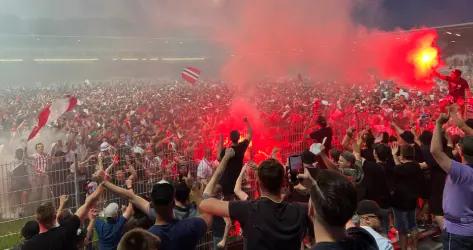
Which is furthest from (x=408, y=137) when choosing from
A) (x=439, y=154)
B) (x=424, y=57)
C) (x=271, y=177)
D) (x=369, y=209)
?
(x=424, y=57)

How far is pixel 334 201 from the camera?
1.93m

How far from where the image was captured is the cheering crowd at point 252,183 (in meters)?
2.81

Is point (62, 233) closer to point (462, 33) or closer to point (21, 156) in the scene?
point (21, 156)

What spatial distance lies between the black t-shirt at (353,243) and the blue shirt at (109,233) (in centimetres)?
235

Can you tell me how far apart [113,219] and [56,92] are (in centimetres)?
1641

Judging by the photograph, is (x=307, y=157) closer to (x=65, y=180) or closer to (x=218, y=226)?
(x=218, y=226)

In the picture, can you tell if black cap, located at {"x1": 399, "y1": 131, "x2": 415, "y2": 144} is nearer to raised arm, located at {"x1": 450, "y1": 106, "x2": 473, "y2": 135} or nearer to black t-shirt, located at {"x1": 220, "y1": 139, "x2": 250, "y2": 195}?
raised arm, located at {"x1": 450, "y1": 106, "x2": 473, "y2": 135}

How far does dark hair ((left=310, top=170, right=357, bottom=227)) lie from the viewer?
1936mm

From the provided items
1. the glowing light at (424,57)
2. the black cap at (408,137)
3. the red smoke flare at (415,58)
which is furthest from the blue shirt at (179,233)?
the glowing light at (424,57)

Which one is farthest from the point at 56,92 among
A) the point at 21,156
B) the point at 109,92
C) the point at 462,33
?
the point at 462,33

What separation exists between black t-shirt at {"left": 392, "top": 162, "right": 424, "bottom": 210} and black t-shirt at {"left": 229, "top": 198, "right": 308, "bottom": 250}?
2.72 m

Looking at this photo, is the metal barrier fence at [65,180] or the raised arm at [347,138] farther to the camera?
the raised arm at [347,138]

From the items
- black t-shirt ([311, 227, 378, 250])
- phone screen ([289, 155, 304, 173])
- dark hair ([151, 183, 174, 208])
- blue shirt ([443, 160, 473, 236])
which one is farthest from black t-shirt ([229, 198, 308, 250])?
blue shirt ([443, 160, 473, 236])

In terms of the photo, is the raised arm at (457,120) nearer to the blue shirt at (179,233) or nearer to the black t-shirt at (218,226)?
the black t-shirt at (218,226)
